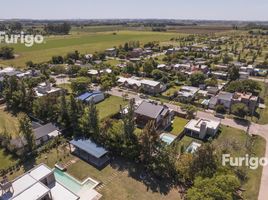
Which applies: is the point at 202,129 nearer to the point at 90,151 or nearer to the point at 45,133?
the point at 90,151

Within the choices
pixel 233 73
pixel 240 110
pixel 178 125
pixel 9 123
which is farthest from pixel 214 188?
pixel 233 73

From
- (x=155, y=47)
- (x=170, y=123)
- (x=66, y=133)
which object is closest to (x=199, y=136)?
(x=170, y=123)

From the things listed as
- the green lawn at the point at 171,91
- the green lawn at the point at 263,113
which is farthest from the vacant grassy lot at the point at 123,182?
the green lawn at the point at 171,91

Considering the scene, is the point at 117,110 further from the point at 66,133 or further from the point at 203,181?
the point at 203,181

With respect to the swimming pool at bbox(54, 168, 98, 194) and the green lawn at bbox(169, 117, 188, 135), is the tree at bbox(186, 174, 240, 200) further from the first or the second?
the green lawn at bbox(169, 117, 188, 135)

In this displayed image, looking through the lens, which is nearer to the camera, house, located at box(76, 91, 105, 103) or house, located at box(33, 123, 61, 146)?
house, located at box(33, 123, 61, 146)

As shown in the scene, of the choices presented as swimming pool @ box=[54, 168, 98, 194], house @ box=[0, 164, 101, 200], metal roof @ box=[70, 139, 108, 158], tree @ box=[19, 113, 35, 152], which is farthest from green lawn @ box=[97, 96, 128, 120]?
house @ box=[0, 164, 101, 200]
